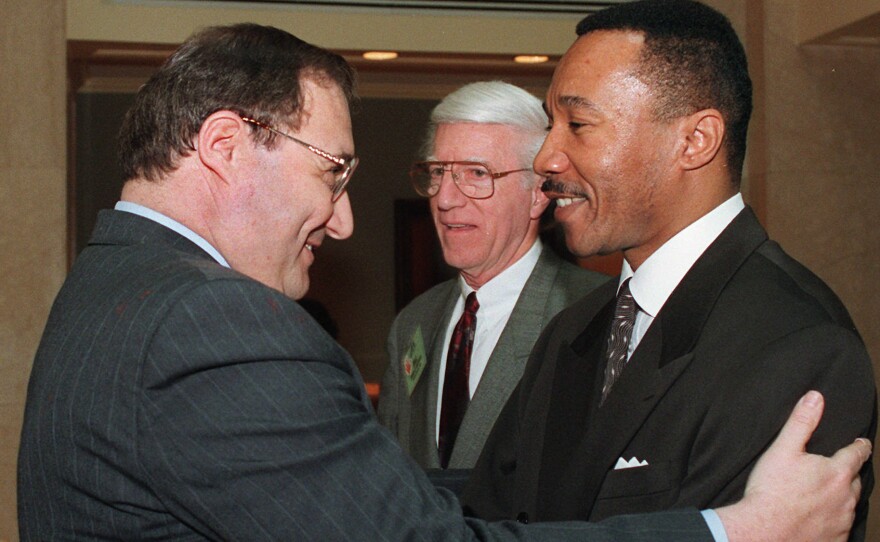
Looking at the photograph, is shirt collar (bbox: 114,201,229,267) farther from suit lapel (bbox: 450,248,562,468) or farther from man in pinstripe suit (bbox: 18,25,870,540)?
suit lapel (bbox: 450,248,562,468)

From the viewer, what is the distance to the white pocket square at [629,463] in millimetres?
1552

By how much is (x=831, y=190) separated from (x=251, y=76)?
13.0 ft

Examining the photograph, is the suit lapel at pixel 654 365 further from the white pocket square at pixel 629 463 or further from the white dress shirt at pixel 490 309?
the white dress shirt at pixel 490 309

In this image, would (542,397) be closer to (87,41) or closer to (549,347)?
(549,347)

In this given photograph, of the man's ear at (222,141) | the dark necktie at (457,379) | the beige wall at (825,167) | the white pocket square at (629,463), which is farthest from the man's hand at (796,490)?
the beige wall at (825,167)

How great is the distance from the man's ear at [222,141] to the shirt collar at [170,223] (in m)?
0.10

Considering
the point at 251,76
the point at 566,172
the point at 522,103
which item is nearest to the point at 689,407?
the point at 566,172

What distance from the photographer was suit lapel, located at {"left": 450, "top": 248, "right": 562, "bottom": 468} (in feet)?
8.45

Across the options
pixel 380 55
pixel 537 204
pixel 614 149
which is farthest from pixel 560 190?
pixel 380 55

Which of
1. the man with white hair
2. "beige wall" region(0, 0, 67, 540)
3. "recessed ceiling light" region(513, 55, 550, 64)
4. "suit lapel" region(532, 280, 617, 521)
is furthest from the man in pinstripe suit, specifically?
"recessed ceiling light" region(513, 55, 550, 64)

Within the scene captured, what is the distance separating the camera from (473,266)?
9.40 ft

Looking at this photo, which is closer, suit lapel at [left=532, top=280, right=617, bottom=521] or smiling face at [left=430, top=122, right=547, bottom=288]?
suit lapel at [left=532, top=280, right=617, bottom=521]

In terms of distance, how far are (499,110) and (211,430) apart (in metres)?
1.88

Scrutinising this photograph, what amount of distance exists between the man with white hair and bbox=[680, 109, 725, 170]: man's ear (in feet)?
3.23
